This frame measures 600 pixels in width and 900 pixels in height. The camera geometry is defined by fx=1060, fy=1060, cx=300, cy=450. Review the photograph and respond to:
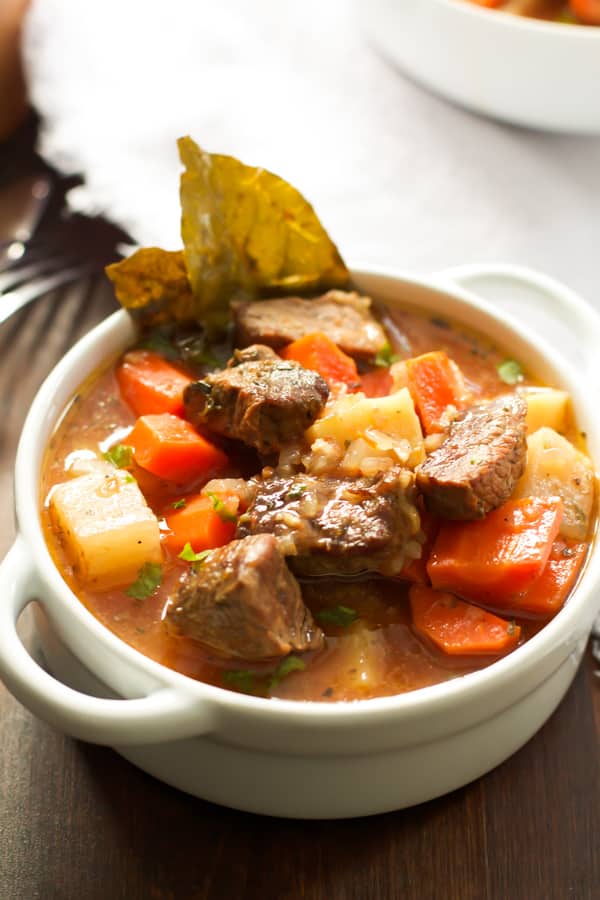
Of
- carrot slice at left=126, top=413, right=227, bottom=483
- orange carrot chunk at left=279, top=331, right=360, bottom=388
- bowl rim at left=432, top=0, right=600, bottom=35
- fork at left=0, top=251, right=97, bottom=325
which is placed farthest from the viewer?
fork at left=0, top=251, right=97, bottom=325

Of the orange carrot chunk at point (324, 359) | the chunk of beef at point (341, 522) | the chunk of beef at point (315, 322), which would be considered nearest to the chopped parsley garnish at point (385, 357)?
the chunk of beef at point (315, 322)

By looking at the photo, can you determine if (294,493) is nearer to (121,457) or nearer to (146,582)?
(146,582)

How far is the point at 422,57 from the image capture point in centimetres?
384

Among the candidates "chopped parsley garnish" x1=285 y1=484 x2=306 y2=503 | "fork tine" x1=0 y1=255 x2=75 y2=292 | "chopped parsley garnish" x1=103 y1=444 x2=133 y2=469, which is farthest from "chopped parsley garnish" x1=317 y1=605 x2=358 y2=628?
"fork tine" x1=0 y1=255 x2=75 y2=292

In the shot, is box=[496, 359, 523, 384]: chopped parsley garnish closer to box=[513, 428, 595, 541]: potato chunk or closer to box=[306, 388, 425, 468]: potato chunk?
box=[513, 428, 595, 541]: potato chunk

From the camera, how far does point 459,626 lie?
2242 millimetres

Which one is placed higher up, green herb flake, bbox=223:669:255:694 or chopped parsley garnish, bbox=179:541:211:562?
chopped parsley garnish, bbox=179:541:211:562

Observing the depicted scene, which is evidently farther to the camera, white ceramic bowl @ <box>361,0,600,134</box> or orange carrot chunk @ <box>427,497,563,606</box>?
white ceramic bowl @ <box>361,0,600,134</box>

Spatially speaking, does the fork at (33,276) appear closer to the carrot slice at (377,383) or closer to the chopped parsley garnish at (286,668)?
the carrot slice at (377,383)

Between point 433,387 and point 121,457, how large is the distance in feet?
2.62

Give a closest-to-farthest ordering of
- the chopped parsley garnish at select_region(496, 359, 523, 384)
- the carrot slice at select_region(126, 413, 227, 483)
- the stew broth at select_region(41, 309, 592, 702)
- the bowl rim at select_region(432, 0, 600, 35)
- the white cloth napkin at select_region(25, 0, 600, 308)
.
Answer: the stew broth at select_region(41, 309, 592, 702)
the carrot slice at select_region(126, 413, 227, 483)
the chopped parsley garnish at select_region(496, 359, 523, 384)
the bowl rim at select_region(432, 0, 600, 35)
the white cloth napkin at select_region(25, 0, 600, 308)

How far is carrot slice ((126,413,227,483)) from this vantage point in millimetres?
2510

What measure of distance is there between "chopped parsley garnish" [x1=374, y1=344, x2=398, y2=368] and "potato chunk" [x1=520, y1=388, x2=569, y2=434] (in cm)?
39

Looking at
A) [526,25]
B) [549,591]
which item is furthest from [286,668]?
[526,25]
